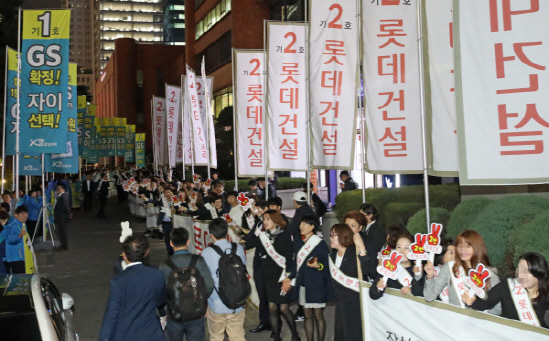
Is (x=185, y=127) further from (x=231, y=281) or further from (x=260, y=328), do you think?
(x=231, y=281)

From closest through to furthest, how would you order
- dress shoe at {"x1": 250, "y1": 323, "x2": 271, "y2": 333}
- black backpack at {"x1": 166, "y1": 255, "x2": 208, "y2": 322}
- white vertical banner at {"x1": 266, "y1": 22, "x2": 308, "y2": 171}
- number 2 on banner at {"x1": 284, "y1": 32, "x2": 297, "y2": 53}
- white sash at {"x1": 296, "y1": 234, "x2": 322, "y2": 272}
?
1. black backpack at {"x1": 166, "y1": 255, "x2": 208, "y2": 322}
2. white sash at {"x1": 296, "y1": 234, "x2": 322, "y2": 272}
3. dress shoe at {"x1": 250, "y1": 323, "x2": 271, "y2": 333}
4. white vertical banner at {"x1": 266, "y1": 22, "x2": 308, "y2": 171}
5. number 2 on banner at {"x1": 284, "y1": 32, "x2": 297, "y2": 53}

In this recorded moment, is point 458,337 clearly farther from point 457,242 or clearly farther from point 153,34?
point 153,34

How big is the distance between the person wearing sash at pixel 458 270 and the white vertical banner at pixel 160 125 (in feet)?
94.6

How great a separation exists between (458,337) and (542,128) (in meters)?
1.95

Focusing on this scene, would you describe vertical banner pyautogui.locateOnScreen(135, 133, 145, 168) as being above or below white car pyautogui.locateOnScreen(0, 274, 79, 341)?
above

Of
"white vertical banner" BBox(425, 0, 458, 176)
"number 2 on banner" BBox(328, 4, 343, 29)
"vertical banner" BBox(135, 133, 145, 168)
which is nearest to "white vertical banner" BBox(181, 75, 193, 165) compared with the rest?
"number 2 on banner" BBox(328, 4, 343, 29)

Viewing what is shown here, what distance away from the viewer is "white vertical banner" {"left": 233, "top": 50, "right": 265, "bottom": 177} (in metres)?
14.4

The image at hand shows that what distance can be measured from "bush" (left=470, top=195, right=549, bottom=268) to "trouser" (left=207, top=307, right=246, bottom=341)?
9.77ft

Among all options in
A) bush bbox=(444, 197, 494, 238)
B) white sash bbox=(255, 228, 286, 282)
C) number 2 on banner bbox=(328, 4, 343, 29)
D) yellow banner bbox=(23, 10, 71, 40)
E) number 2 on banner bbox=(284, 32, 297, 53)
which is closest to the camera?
white sash bbox=(255, 228, 286, 282)

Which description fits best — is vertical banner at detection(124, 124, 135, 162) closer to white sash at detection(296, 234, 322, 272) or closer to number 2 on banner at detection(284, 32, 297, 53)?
number 2 on banner at detection(284, 32, 297, 53)

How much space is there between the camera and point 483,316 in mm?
4430

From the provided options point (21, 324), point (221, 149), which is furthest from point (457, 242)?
point (221, 149)

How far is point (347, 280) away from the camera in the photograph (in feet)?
19.8

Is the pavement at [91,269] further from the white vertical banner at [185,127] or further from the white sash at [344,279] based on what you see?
the white vertical banner at [185,127]
